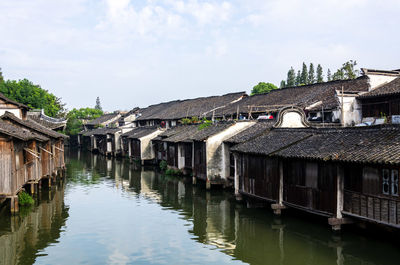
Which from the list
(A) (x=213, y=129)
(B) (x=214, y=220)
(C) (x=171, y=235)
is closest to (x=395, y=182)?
(C) (x=171, y=235)

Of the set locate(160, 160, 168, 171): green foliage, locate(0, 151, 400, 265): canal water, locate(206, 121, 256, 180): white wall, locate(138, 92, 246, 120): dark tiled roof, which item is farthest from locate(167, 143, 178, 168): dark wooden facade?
locate(138, 92, 246, 120): dark tiled roof

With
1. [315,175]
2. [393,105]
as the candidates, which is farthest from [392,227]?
[393,105]

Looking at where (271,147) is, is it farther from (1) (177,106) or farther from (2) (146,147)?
(1) (177,106)

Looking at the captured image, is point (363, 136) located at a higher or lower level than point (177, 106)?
lower

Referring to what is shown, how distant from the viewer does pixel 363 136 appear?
15953 millimetres

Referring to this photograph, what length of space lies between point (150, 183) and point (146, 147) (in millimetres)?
13061

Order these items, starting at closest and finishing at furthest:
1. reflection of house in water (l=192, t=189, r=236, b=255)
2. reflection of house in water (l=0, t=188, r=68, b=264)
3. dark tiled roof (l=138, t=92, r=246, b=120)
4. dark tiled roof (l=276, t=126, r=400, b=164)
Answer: dark tiled roof (l=276, t=126, r=400, b=164) < reflection of house in water (l=0, t=188, r=68, b=264) < reflection of house in water (l=192, t=189, r=236, b=255) < dark tiled roof (l=138, t=92, r=246, b=120)

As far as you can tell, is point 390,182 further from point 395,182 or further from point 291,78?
point 291,78

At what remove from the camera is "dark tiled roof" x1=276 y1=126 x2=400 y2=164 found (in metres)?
13.5

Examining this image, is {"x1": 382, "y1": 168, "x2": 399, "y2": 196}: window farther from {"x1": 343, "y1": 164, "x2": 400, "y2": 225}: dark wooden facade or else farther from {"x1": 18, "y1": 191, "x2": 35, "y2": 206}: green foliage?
{"x1": 18, "y1": 191, "x2": 35, "y2": 206}: green foliage

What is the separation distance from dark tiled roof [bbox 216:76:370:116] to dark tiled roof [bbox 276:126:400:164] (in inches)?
480

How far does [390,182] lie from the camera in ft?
44.0

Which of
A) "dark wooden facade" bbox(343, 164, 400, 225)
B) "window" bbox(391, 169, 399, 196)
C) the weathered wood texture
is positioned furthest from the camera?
the weathered wood texture

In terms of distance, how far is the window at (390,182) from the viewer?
13180 mm
